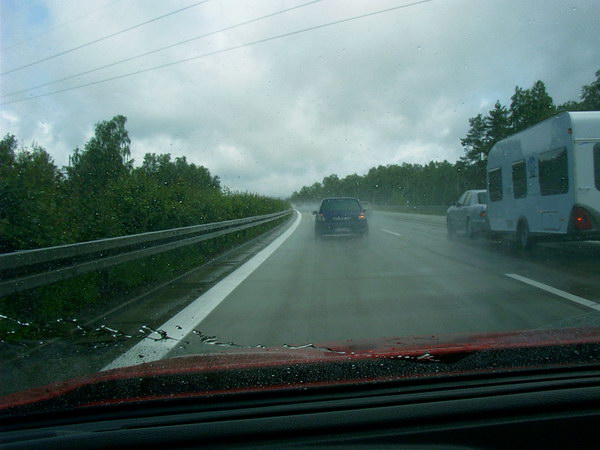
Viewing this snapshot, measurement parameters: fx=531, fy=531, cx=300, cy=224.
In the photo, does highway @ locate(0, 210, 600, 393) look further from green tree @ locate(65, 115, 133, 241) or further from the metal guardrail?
green tree @ locate(65, 115, 133, 241)

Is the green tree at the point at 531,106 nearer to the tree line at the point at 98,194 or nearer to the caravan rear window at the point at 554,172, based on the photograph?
the caravan rear window at the point at 554,172

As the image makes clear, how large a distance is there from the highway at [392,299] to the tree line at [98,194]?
260cm

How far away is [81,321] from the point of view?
6461mm

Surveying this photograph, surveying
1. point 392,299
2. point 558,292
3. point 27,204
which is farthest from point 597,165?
point 27,204

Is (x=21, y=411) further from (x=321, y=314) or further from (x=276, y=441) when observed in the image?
(x=321, y=314)

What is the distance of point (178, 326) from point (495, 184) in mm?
12064

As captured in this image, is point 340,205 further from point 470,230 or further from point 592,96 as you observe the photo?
point 592,96

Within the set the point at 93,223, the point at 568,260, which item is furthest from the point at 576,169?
the point at 93,223

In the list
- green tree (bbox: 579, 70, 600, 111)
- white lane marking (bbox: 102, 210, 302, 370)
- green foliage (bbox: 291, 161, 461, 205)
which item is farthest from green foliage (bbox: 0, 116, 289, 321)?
green foliage (bbox: 291, 161, 461, 205)

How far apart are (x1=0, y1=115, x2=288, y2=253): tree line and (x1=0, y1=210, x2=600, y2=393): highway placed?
171 centimetres

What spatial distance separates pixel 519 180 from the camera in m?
13.7

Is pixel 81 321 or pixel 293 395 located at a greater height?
pixel 293 395

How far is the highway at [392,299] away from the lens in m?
5.62

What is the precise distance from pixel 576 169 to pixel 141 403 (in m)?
10.3
